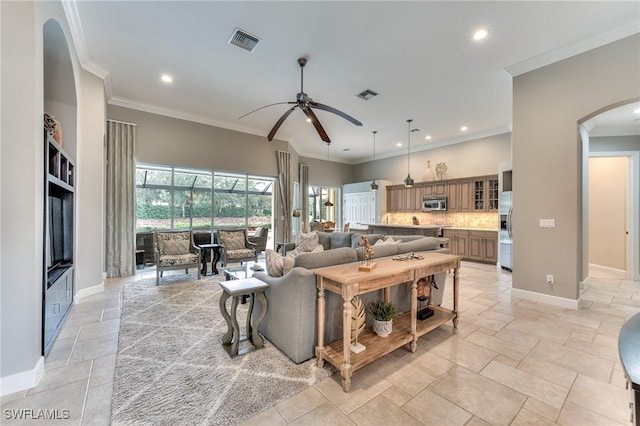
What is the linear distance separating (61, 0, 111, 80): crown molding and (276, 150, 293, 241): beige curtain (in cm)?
409

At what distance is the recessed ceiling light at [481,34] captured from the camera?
10.3 ft

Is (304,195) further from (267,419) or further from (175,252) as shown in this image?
(267,419)

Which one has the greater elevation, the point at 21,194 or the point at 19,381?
the point at 21,194

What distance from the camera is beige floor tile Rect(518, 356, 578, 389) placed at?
2.10 meters

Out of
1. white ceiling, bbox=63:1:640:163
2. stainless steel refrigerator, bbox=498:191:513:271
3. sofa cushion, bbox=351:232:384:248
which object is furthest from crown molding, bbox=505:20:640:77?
sofa cushion, bbox=351:232:384:248

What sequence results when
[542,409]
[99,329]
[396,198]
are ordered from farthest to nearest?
[396,198], [99,329], [542,409]

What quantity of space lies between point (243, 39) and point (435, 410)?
4.24m

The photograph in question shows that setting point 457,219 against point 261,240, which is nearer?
point 261,240

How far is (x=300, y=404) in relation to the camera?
1.83 metres

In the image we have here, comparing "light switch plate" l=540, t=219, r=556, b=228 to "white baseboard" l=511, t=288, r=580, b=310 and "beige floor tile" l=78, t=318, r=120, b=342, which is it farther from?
"beige floor tile" l=78, t=318, r=120, b=342

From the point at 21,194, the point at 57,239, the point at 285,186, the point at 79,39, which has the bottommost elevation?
the point at 57,239

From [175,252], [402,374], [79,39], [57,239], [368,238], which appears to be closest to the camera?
[402,374]

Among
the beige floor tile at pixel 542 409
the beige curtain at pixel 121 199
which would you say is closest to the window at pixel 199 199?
the beige curtain at pixel 121 199

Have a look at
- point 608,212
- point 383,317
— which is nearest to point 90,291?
point 383,317
